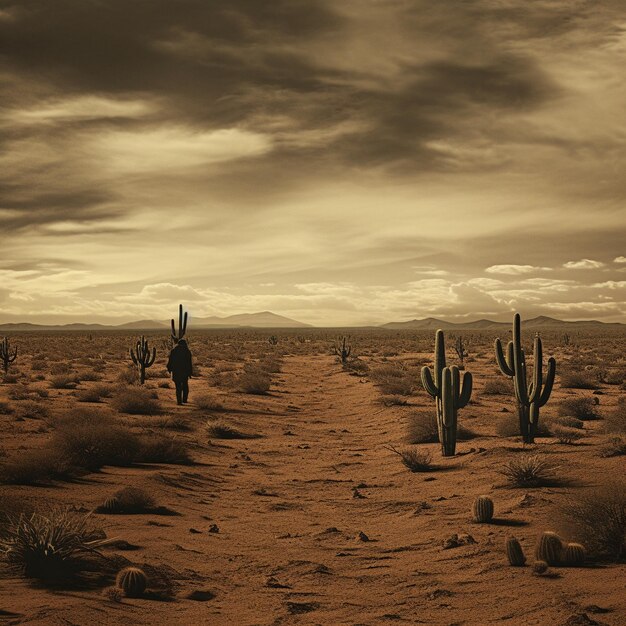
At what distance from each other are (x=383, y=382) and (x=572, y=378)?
25.2 ft

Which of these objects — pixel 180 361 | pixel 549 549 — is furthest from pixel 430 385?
pixel 180 361

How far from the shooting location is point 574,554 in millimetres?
7391

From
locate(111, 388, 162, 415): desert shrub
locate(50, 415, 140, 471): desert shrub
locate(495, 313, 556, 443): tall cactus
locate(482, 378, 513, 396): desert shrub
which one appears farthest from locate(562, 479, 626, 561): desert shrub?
locate(482, 378, 513, 396): desert shrub

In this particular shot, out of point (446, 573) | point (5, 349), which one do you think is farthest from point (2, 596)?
point (5, 349)

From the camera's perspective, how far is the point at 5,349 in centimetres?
3322

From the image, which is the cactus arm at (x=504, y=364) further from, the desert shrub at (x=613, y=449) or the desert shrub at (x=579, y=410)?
the desert shrub at (x=579, y=410)

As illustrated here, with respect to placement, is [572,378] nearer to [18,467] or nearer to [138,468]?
[138,468]

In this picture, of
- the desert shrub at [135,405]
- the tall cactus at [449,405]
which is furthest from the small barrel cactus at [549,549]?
the desert shrub at [135,405]

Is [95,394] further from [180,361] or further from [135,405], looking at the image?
[180,361]

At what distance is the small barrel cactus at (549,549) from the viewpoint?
7.48 meters

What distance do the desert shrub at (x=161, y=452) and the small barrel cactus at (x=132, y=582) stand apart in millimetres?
7174

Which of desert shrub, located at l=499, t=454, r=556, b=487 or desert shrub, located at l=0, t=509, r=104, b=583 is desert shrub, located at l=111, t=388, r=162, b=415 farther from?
desert shrub, located at l=0, t=509, r=104, b=583

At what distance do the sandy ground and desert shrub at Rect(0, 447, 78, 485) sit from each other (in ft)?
1.23

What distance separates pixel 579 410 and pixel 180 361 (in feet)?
39.4
